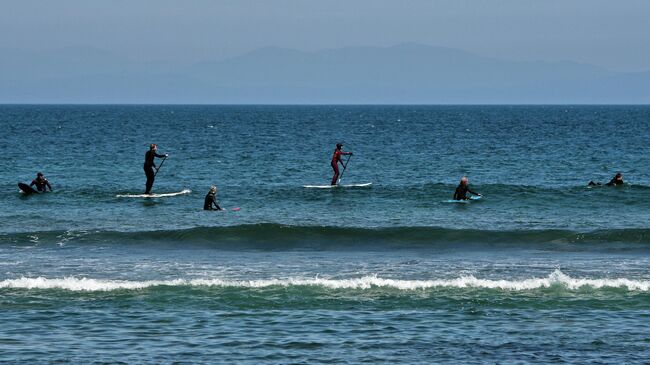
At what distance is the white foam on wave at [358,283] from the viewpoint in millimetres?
21500

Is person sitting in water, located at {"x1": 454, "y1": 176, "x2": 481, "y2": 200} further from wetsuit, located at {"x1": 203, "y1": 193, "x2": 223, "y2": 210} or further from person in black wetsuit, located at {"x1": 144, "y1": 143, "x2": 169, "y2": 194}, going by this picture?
person in black wetsuit, located at {"x1": 144, "y1": 143, "x2": 169, "y2": 194}

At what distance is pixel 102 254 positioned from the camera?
26.9 metres

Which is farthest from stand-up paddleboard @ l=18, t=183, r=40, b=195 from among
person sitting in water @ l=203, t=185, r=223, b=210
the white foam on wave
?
the white foam on wave

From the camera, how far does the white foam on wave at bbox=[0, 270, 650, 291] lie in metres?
21.5

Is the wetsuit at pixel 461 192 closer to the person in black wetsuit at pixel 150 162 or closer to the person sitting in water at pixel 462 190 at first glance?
the person sitting in water at pixel 462 190

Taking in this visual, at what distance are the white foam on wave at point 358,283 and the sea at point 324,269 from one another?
0.07 metres

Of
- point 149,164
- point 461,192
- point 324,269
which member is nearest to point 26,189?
point 149,164

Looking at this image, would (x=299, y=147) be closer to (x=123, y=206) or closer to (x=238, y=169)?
(x=238, y=169)

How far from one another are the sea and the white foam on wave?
0.22 feet

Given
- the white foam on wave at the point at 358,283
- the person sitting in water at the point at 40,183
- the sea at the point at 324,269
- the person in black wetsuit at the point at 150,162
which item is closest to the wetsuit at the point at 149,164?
the person in black wetsuit at the point at 150,162

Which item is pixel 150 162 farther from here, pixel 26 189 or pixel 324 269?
pixel 324 269

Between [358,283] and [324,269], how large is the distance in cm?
274

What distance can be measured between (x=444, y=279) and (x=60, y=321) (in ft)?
30.1

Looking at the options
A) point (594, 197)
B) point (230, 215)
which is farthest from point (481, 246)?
point (594, 197)
